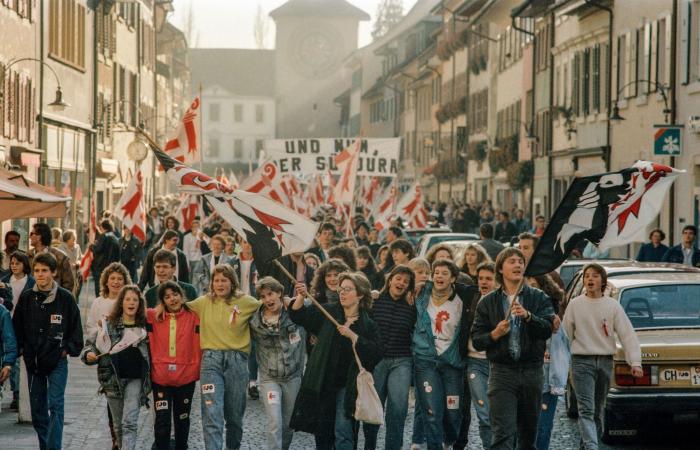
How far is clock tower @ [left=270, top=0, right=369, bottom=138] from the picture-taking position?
148 metres

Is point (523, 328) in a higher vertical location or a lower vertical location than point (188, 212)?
lower

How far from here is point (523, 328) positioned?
32.2 feet

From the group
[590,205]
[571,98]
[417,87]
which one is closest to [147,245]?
[571,98]

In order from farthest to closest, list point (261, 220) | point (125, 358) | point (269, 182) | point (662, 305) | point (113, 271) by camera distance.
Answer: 1. point (269, 182)
2. point (662, 305)
3. point (113, 271)
4. point (261, 220)
5. point (125, 358)

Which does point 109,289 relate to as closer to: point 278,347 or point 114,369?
point 114,369

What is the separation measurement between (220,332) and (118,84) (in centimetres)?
4264

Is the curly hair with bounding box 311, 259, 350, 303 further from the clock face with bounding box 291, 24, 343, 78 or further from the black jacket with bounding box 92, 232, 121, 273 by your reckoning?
the clock face with bounding box 291, 24, 343, 78

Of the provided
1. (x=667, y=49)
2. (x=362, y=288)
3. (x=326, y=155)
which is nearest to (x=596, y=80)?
(x=667, y=49)

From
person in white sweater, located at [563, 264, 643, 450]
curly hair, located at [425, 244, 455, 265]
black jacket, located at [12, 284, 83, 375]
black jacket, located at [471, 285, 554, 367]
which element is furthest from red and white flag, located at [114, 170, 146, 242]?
black jacket, located at [471, 285, 554, 367]

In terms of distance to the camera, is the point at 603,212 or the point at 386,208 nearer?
the point at 603,212

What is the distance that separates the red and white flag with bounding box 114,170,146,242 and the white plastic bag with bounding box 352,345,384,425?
1262cm

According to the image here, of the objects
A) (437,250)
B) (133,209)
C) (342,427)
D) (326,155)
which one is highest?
(326,155)

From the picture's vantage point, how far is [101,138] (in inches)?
1905

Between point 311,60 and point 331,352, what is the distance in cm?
14062
